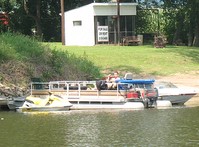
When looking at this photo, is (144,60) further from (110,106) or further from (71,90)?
(110,106)

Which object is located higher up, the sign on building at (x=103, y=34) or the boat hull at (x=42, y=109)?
the sign on building at (x=103, y=34)

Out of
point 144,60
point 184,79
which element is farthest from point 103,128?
point 144,60

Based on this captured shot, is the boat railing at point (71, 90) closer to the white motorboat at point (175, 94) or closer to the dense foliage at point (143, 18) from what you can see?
the white motorboat at point (175, 94)

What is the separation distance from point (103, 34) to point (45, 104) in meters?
28.8

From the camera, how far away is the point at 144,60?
42.4 metres

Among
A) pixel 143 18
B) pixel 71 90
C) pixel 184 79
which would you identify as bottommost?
pixel 184 79

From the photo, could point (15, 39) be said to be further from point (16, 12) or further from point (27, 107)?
point (16, 12)

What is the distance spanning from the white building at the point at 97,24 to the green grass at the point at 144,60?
8.36m

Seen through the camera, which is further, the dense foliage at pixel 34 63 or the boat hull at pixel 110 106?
the dense foliage at pixel 34 63

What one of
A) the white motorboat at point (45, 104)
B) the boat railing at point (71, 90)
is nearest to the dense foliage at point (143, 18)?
the boat railing at point (71, 90)

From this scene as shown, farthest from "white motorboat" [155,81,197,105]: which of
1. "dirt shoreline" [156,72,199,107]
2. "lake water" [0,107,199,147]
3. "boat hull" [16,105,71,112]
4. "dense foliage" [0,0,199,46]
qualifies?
"dense foliage" [0,0,199,46]

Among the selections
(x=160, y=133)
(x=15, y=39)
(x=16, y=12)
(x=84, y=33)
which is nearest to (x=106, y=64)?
(x=15, y=39)

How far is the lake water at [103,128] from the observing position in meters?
18.0

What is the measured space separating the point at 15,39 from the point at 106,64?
29.9 feet
